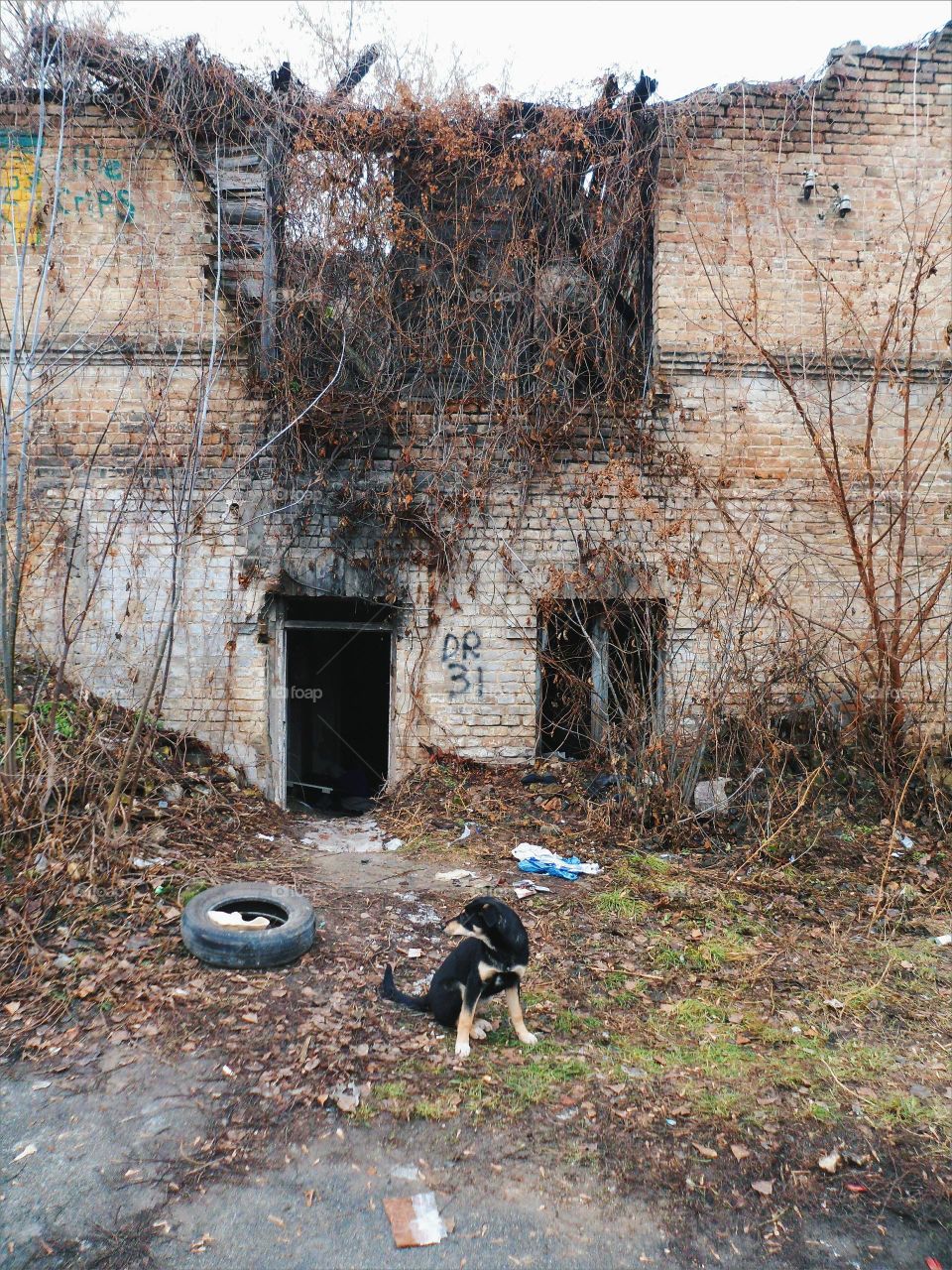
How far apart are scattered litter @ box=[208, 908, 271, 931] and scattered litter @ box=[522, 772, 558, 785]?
11.0ft

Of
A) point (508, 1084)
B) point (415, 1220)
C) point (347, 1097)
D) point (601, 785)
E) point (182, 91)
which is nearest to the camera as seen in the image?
point (415, 1220)

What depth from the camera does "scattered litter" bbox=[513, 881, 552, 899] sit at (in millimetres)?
5904

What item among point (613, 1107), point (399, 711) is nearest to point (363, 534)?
point (399, 711)

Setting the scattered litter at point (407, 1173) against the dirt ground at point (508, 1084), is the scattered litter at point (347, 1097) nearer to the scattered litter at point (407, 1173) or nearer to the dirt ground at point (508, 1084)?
the dirt ground at point (508, 1084)

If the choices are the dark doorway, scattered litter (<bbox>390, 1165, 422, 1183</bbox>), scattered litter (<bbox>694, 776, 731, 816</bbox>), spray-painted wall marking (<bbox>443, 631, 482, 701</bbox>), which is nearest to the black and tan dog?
scattered litter (<bbox>390, 1165, 422, 1183</bbox>)

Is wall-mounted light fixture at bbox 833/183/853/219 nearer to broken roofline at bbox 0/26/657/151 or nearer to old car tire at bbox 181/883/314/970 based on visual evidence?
broken roofline at bbox 0/26/657/151

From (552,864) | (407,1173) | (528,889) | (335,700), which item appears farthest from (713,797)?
(335,700)

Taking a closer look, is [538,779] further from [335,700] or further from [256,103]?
[256,103]

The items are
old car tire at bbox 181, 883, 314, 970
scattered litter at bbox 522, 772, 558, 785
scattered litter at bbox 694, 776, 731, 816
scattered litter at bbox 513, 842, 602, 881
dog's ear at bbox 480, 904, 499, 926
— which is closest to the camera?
dog's ear at bbox 480, 904, 499, 926

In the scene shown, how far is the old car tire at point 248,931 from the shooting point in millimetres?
4664

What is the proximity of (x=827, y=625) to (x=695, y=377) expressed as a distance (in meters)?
2.59

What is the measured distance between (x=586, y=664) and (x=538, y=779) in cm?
Result: 128

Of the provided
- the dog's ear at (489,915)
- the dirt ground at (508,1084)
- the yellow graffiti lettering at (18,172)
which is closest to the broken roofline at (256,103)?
Answer: the yellow graffiti lettering at (18,172)

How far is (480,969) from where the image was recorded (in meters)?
3.97
